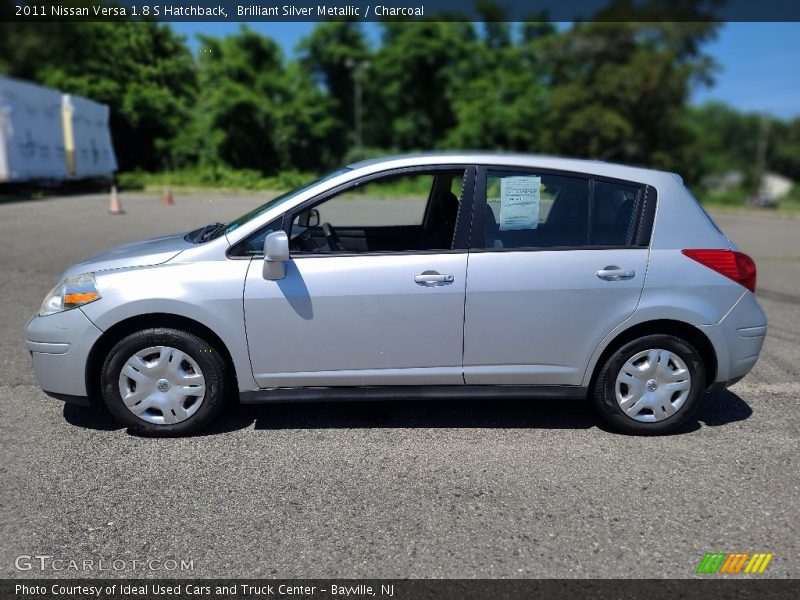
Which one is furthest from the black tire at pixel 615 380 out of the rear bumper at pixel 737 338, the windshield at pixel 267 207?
the windshield at pixel 267 207

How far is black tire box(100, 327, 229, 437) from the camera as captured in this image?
377cm

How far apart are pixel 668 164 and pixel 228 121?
29.3 metres

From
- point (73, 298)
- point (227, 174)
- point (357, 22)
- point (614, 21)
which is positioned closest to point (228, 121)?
point (227, 174)

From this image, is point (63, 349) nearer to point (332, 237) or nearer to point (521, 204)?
point (332, 237)

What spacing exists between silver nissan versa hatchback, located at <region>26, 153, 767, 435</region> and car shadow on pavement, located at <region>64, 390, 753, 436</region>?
31cm

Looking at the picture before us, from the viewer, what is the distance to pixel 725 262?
13.0ft

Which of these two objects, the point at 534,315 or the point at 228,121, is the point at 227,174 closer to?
the point at 228,121

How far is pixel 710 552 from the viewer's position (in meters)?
2.87

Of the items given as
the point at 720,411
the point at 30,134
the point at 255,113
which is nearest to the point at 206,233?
the point at 720,411

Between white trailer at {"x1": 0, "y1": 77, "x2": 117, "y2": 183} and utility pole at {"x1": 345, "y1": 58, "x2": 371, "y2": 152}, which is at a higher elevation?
utility pole at {"x1": 345, "y1": 58, "x2": 371, "y2": 152}

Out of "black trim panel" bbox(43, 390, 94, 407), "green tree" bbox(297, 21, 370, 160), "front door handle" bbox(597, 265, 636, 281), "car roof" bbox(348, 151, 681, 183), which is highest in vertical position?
"green tree" bbox(297, 21, 370, 160)

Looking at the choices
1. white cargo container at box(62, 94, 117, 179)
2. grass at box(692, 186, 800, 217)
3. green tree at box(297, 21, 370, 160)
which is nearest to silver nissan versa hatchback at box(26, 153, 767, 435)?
grass at box(692, 186, 800, 217)

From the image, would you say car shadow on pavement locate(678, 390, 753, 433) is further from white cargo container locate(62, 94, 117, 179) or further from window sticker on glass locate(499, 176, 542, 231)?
white cargo container locate(62, 94, 117, 179)

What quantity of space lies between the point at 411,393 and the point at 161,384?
1446mm
